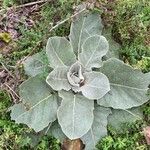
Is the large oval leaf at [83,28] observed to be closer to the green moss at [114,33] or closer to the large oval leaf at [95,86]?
the green moss at [114,33]

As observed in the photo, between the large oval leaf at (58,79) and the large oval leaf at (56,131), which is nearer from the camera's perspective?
the large oval leaf at (58,79)

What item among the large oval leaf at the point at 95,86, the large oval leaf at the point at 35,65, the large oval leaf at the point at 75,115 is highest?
the large oval leaf at the point at 35,65

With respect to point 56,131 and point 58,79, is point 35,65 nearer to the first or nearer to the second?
point 58,79

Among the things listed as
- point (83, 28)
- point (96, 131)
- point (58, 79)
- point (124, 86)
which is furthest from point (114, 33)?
point (96, 131)

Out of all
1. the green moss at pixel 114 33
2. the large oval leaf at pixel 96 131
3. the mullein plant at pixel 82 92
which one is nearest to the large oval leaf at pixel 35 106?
the mullein plant at pixel 82 92

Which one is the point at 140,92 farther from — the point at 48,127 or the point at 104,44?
the point at 48,127

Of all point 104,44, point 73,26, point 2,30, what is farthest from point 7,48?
point 104,44
